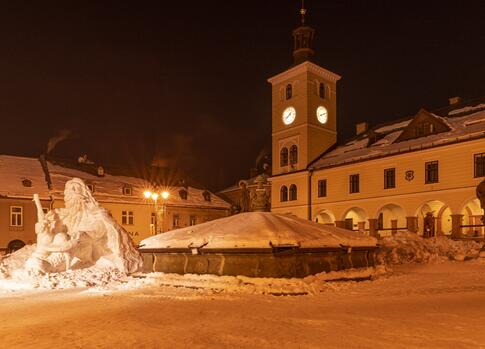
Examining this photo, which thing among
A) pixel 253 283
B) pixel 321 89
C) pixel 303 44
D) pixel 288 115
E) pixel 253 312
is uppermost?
pixel 303 44

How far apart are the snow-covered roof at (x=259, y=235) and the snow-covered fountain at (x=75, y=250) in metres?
2.04

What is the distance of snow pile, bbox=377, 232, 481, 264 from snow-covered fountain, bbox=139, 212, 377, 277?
20.2 ft

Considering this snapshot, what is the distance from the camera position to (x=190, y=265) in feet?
45.5

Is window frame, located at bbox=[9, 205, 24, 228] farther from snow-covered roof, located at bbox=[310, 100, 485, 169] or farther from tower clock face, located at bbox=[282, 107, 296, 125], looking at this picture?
snow-covered roof, located at bbox=[310, 100, 485, 169]

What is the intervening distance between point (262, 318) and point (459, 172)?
26.6m

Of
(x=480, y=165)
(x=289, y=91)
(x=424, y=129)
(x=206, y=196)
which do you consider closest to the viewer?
(x=480, y=165)

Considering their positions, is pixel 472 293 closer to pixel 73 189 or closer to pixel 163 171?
pixel 73 189

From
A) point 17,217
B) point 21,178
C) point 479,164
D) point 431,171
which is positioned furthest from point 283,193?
point 21,178

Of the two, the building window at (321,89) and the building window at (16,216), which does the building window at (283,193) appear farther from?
the building window at (16,216)

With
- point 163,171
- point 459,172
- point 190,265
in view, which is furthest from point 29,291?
point 163,171

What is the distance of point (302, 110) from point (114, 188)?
20.4m

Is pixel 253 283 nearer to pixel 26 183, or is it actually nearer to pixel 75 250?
pixel 75 250

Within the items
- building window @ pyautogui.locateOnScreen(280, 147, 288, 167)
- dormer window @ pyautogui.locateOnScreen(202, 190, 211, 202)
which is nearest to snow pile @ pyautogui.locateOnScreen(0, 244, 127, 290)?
building window @ pyautogui.locateOnScreen(280, 147, 288, 167)

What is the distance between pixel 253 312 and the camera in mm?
9211
